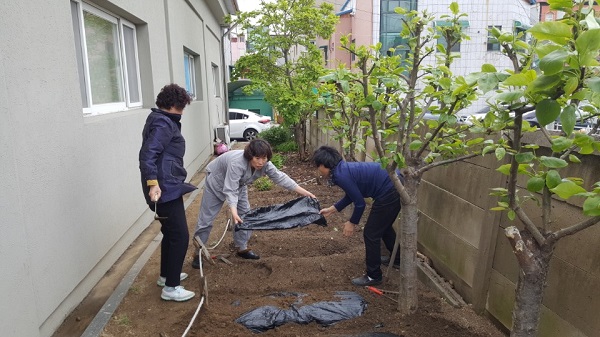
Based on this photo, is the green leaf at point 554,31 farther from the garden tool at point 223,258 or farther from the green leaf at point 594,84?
the garden tool at point 223,258

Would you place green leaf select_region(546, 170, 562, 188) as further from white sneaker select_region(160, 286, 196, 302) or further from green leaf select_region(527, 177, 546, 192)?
white sneaker select_region(160, 286, 196, 302)

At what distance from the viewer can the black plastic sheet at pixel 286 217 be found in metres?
3.68

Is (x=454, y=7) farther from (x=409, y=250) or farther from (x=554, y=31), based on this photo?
(x=409, y=250)

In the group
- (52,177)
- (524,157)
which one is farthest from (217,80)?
(524,157)

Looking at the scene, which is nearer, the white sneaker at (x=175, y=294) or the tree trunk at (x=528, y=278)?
the tree trunk at (x=528, y=278)

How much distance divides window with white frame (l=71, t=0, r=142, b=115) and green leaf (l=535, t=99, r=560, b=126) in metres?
3.80

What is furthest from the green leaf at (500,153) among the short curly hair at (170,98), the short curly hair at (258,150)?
the short curly hair at (170,98)

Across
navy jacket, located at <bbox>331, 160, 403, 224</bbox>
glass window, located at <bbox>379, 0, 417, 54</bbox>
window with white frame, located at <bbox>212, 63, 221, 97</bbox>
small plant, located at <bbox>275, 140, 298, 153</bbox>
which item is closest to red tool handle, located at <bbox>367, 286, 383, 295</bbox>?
navy jacket, located at <bbox>331, 160, 403, 224</bbox>

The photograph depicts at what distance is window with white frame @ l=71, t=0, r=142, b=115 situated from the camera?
3.81 meters

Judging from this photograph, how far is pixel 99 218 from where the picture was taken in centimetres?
368

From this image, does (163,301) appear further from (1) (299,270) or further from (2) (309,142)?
(2) (309,142)

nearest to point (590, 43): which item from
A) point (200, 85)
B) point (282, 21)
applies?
point (282, 21)

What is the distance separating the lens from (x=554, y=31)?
3.98 ft

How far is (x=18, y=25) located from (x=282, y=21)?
303 inches
